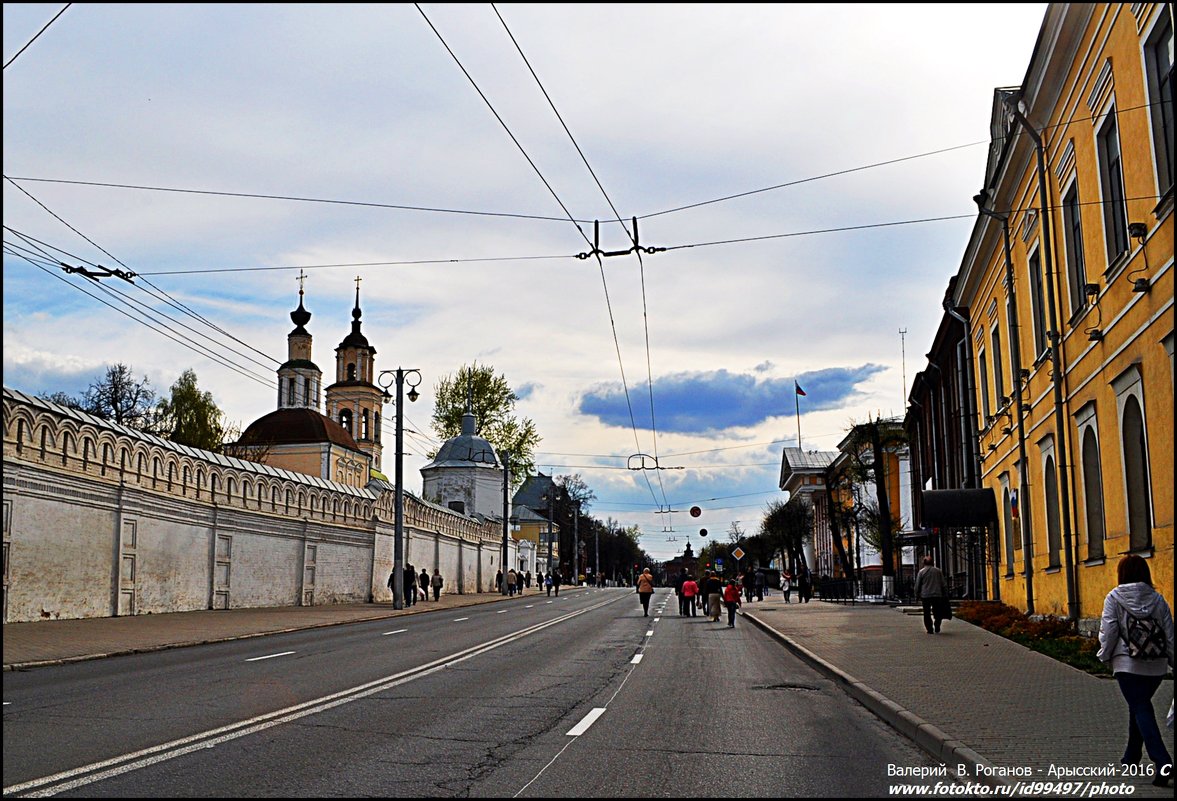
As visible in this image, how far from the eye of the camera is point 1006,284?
2644 centimetres

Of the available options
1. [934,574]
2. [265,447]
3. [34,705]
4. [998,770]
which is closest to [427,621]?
[934,574]

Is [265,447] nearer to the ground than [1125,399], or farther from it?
farther from it

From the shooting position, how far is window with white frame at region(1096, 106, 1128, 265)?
1670cm

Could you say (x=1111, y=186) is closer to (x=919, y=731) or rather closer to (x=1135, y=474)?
(x=1135, y=474)

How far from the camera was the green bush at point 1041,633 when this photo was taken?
16219mm

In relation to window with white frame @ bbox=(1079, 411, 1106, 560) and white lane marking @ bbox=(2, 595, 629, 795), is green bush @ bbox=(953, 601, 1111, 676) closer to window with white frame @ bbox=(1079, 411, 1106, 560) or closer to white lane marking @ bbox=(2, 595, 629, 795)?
window with white frame @ bbox=(1079, 411, 1106, 560)

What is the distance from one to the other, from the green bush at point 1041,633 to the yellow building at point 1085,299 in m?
0.51

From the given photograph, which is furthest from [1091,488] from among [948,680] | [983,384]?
[983,384]

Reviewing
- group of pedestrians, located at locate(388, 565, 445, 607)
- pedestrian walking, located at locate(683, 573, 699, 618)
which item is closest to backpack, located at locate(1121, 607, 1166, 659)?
pedestrian walking, located at locate(683, 573, 699, 618)

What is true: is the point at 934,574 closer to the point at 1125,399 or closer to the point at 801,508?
the point at 1125,399

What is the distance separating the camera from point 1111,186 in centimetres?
1706

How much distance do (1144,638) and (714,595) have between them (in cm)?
2716

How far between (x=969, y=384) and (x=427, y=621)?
18.3 metres

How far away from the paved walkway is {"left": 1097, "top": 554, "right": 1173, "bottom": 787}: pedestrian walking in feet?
0.87
